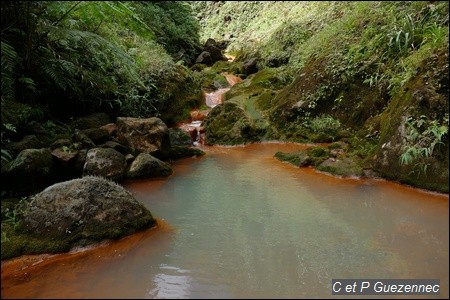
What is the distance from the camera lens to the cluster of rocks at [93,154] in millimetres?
5250

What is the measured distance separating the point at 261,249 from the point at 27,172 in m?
3.68

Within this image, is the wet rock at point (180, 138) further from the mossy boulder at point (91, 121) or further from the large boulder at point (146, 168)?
the large boulder at point (146, 168)

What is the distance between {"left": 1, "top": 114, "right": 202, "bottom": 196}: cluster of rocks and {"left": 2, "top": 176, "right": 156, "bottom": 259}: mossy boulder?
979 mm

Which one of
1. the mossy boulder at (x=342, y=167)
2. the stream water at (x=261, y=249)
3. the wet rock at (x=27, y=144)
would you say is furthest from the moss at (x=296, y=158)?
the wet rock at (x=27, y=144)

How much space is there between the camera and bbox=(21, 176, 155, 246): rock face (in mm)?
4090

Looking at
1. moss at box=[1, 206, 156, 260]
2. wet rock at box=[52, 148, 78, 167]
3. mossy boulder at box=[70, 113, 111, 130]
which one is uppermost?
mossy boulder at box=[70, 113, 111, 130]

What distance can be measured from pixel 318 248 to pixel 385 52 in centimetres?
568

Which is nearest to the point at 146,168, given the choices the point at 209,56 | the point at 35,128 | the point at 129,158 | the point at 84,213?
the point at 129,158

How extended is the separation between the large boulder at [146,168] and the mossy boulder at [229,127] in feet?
9.43

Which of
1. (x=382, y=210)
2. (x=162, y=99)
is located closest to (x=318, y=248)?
(x=382, y=210)

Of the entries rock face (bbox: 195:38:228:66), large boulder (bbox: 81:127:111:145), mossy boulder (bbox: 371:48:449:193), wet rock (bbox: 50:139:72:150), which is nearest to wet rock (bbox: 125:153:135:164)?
large boulder (bbox: 81:127:111:145)

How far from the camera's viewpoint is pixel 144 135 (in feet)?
25.2

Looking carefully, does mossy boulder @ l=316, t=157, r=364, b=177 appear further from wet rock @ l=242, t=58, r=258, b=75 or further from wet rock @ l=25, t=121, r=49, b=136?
Result: wet rock @ l=242, t=58, r=258, b=75

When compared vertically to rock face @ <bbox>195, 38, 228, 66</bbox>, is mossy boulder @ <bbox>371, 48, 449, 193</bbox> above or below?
below
